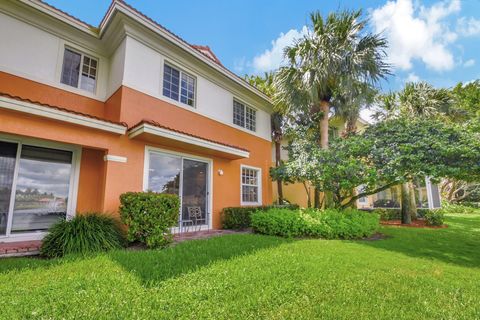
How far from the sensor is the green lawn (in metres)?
3.29

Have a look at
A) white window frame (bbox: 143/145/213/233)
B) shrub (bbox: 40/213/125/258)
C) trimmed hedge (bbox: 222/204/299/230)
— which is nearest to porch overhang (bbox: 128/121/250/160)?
white window frame (bbox: 143/145/213/233)

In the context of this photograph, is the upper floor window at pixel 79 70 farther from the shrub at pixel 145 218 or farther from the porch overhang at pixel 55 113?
the shrub at pixel 145 218

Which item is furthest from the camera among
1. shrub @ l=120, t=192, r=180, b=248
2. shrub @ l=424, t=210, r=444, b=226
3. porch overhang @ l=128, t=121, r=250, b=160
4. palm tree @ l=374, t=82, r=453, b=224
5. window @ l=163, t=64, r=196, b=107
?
palm tree @ l=374, t=82, r=453, b=224

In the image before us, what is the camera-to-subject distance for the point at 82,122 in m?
6.55

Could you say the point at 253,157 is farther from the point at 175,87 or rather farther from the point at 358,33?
the point at 358,33

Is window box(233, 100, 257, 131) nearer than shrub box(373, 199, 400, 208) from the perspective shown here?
Yes

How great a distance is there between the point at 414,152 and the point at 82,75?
488 inches

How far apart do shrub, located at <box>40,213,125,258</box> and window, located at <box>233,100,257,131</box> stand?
8.00 metres

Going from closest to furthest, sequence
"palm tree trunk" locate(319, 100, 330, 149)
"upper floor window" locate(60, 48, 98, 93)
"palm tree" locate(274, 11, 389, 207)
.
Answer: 1. "upper floor window" locate(60, 48, 98, 93)
2. "palm tree" locate(274, 11, 389, 207)
3. "palm tree trunk" locate(319, 100, 330, 149)

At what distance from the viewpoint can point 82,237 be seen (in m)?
5.90

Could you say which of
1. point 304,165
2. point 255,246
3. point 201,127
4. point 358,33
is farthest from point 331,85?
point 255,246

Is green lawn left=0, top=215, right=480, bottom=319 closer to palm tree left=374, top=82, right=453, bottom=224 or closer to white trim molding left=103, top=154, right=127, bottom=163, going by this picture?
white trim molding left=103, top=154, right=127, bottom=163

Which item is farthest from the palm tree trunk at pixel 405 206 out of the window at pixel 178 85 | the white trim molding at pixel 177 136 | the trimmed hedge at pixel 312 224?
the window at pixel 178 85

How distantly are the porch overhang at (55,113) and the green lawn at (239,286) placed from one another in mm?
3371
